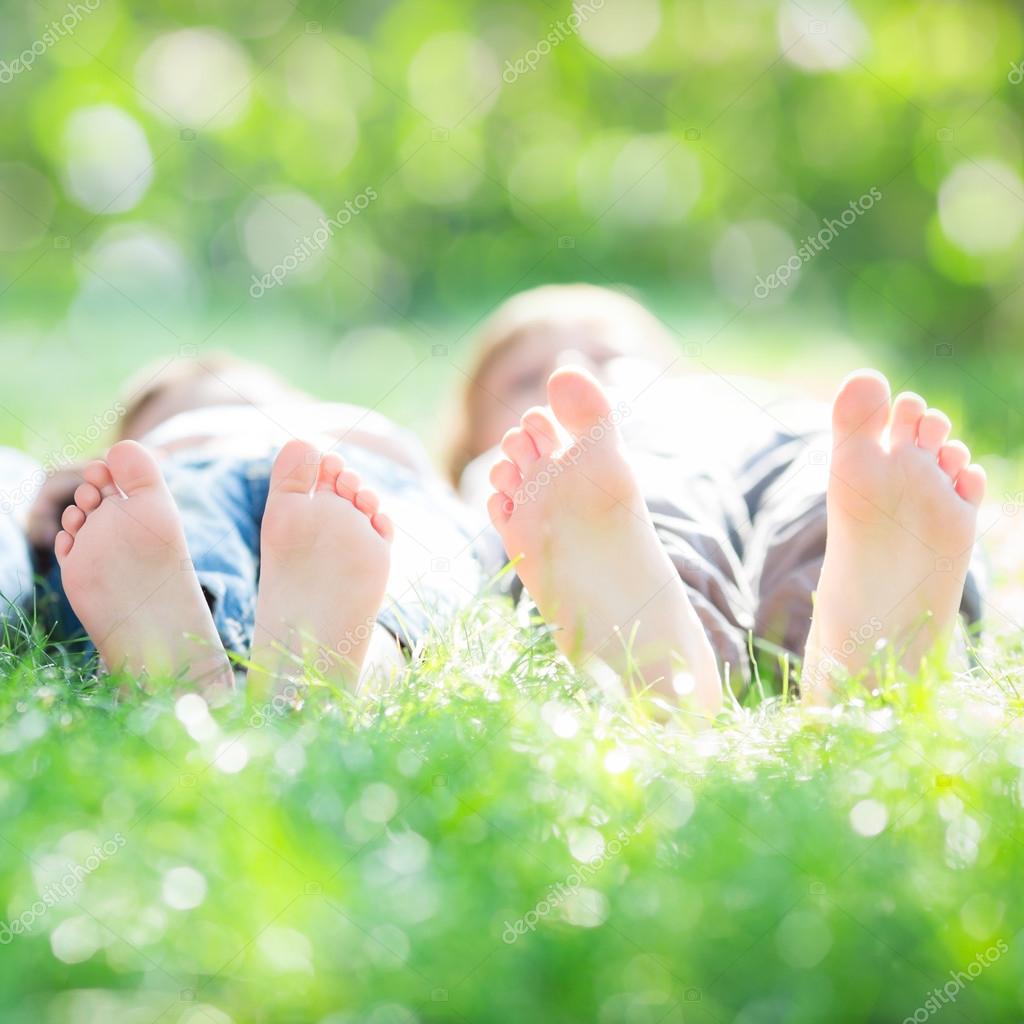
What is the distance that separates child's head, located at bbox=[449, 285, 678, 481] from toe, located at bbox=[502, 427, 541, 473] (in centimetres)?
90

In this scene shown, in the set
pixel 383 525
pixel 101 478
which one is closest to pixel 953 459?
pixel 383 525

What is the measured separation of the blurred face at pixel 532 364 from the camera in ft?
7.47

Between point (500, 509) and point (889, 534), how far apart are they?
0.42 meters

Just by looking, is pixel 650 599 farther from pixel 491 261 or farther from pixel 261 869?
pixel 491 261

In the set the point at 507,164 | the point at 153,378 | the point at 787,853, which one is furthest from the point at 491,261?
the point at 787,853

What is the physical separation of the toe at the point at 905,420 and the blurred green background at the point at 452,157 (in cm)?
433

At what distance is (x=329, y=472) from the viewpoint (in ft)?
4.25
